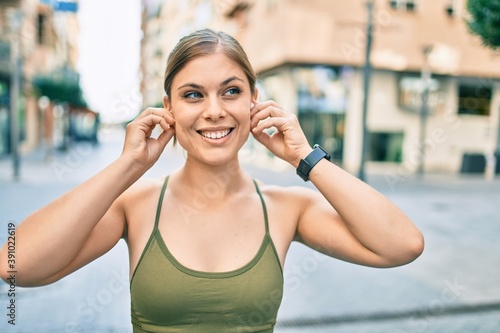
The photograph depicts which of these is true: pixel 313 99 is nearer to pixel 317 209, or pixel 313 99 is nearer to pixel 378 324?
pixel 378 324

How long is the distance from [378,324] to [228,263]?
10.9 ft

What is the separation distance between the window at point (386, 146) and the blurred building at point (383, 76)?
4cm

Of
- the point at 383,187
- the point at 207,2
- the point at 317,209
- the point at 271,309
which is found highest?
the point at 207,2

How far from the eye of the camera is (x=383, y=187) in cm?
1434

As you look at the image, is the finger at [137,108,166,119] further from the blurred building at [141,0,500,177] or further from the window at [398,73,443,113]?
the window at [398,73,443,113]

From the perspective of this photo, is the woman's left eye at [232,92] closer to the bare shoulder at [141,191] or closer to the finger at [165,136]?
the finger at [165,136]

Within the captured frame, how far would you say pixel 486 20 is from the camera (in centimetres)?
486

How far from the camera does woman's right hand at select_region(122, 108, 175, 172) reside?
1483 mm

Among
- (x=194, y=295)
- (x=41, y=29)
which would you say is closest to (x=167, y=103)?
(x=194, y=295)

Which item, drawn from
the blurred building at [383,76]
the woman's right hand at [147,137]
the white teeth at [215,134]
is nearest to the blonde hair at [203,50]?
the woman's right hand at [147,137]

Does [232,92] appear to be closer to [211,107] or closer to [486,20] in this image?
[211,107]

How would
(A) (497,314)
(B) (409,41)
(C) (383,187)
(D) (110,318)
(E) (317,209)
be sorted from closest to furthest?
(E) (317,209) → (D) (110,318) → (A) (497,314) → (C) (383,187) → (B) (409,41)

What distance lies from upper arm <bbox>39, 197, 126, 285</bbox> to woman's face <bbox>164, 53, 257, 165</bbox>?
0.33 m

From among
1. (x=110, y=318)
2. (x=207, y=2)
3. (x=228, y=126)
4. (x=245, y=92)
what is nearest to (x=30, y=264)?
(x=228, y=126)
